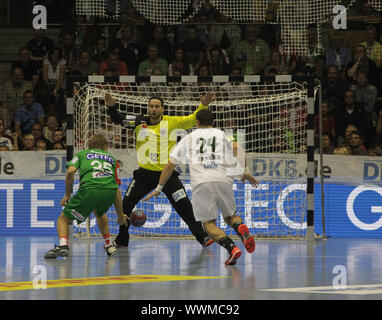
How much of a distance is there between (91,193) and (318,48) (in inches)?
425

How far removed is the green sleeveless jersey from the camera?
11.5 meters

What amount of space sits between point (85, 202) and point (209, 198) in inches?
72.1

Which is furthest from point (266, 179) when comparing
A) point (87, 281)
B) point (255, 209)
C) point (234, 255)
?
point (87, 281)

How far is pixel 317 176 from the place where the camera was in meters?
16.5

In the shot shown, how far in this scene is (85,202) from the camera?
11.5 metres

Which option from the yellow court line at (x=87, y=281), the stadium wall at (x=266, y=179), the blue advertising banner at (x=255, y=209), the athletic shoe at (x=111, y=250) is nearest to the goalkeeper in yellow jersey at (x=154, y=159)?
the athletic shoe at (x=111, y=250)

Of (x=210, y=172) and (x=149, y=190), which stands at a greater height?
(x=210, y=172)

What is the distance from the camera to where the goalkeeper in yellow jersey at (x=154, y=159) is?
1327cm

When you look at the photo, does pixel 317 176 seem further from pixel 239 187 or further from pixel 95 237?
pixel 95 237

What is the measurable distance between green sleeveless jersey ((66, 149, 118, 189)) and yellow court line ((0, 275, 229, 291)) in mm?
2582

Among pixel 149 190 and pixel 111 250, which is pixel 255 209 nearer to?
pixel 149 190

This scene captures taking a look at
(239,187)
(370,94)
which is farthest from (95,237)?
(370,94)

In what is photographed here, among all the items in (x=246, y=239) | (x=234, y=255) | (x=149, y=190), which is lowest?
(x=234, y=255)

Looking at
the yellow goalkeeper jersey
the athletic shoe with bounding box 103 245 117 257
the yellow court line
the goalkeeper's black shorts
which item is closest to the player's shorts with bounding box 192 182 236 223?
the athletic shoe with bounding box 103 245 117 257
